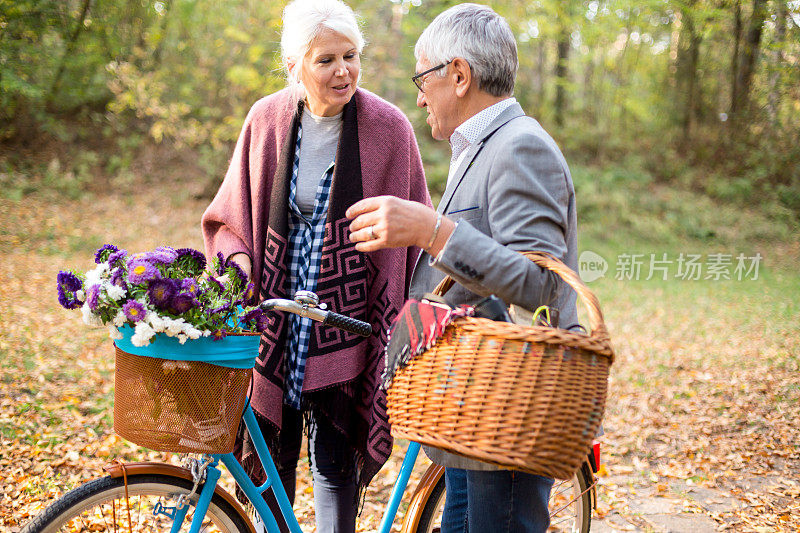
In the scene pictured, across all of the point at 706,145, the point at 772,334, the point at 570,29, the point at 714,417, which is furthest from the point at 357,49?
the point at 706,145

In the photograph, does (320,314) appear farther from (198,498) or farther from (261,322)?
(198,498)

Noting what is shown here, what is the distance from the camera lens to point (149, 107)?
13.0 meters

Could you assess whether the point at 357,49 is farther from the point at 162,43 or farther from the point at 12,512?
the point at 162,43

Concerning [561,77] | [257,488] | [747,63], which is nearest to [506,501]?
[257,488]

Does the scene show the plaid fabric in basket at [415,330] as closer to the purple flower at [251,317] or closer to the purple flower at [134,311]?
the purple flower at [251,317]

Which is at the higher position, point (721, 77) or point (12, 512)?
point (721, 77)

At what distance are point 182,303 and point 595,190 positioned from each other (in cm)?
1444

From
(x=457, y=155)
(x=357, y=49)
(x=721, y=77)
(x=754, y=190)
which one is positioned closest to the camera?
(x=457, y=155)

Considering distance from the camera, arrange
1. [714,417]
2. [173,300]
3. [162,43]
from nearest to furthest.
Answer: [173,300], [714,417], [162,43]

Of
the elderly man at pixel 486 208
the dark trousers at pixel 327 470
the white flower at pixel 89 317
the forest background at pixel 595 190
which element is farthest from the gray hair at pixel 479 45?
the forest background at pixel 595 190

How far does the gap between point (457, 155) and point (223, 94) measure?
13.4m

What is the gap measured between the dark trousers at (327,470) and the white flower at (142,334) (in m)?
1.06

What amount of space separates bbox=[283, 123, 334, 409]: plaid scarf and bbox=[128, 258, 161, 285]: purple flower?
2.88 ft

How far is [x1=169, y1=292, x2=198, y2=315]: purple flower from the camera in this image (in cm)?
151
